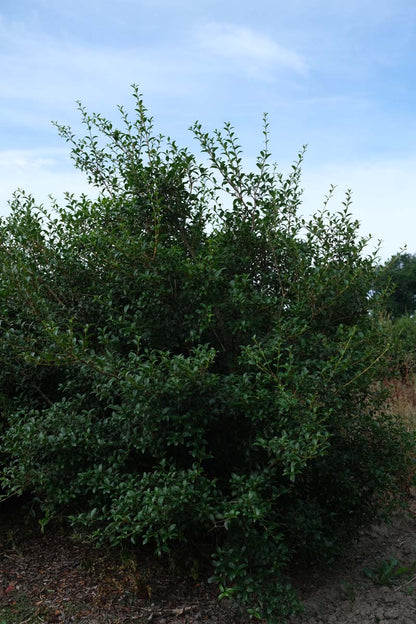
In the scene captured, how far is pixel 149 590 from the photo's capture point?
Answer: 351cm

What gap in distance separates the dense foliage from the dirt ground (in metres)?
0.18

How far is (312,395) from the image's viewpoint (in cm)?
296

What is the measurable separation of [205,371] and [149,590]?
1.40m

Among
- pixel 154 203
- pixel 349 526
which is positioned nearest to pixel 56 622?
pixel 349 526

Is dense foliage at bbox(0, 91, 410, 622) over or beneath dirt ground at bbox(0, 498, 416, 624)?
over

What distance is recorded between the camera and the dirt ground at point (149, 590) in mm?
3414

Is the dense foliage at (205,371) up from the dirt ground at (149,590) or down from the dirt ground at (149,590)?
up

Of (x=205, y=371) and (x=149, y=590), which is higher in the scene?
(x=205, y=371)

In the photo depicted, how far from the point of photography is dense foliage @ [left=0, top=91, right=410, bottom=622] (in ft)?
10.3

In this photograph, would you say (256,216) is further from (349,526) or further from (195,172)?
(349,526)

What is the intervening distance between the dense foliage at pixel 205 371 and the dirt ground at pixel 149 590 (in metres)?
0.18

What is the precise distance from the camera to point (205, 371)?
10.5 ft

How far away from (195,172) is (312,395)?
5.40 ft

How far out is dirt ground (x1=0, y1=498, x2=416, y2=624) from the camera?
11.2ft
